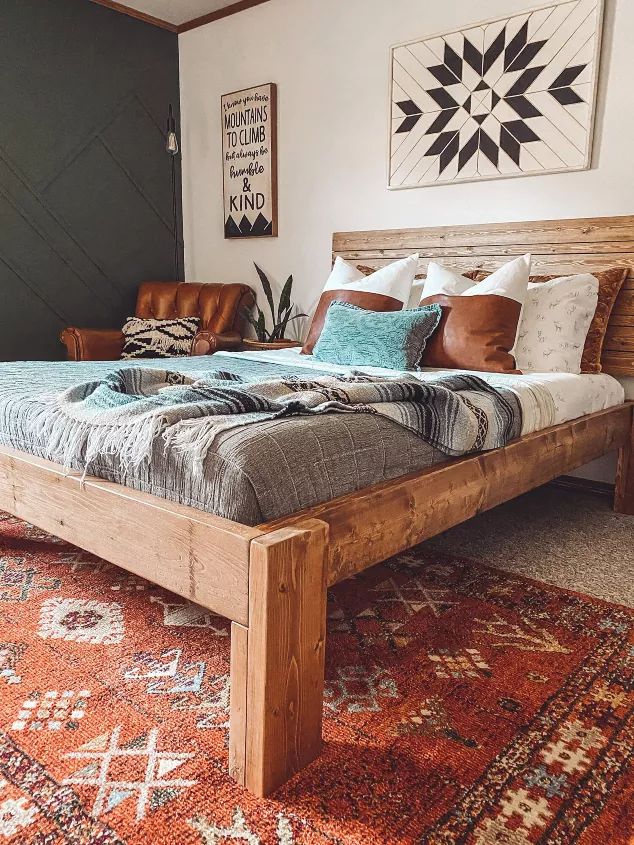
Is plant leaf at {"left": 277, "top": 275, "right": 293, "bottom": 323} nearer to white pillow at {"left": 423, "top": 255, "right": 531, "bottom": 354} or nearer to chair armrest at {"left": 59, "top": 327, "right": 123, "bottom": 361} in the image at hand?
chair armrest at {"left": 59, "top": 327, "right": 123, "bottom": 361}

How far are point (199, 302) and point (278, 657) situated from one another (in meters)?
3.38

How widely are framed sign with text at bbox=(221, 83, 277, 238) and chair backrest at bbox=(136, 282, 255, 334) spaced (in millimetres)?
450

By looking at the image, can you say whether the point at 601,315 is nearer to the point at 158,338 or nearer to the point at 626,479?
the point at 626,479

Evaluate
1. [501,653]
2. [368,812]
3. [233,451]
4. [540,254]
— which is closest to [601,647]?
[501,653]

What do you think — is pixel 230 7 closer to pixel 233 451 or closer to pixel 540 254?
Answer: pixel 540 254

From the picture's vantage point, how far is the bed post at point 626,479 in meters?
2.92

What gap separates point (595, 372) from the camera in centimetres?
292

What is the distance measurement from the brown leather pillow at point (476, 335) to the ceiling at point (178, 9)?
2648 mm

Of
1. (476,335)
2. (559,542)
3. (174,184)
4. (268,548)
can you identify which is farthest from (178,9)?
(268,548)

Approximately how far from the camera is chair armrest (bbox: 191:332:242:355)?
373cm

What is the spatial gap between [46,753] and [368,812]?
624 millimetres

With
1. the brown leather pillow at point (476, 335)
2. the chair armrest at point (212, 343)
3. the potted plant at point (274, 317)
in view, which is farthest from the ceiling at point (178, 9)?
the brown leather pillow at point (476, 335)

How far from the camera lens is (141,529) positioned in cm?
139

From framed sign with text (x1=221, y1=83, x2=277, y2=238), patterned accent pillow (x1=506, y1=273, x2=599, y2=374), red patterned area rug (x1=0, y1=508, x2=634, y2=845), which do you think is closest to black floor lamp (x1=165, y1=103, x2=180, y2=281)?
framed sign with text (x1=221, y1=83, x2=277, y2=238)
